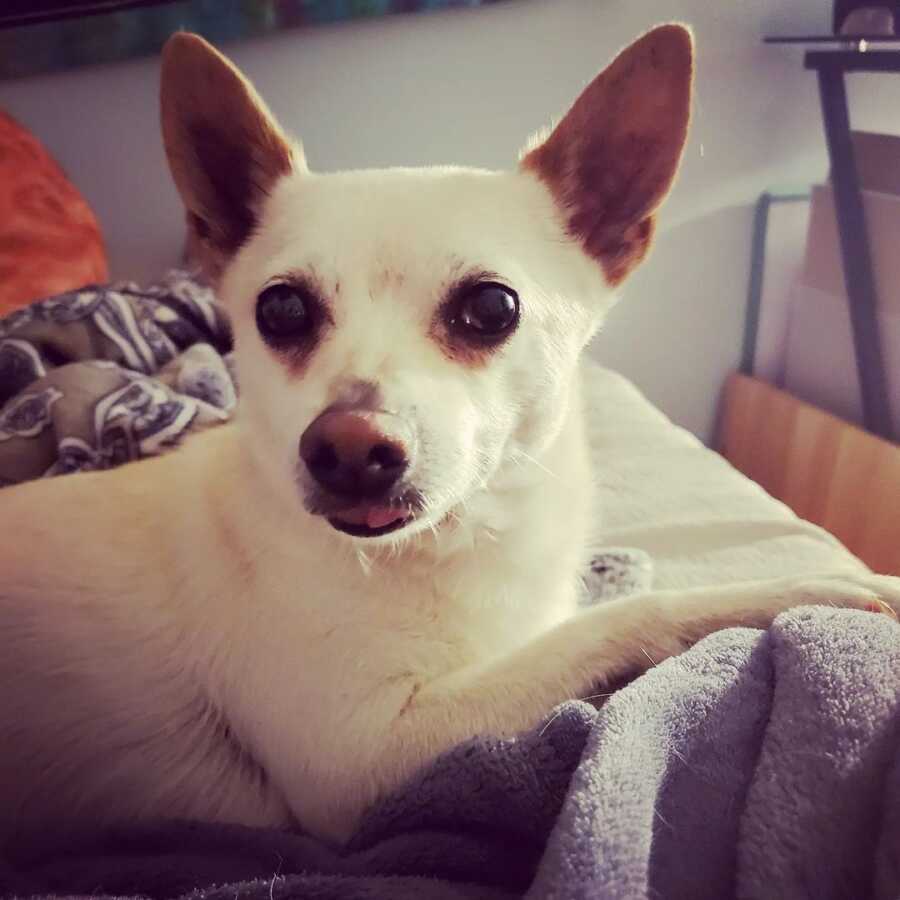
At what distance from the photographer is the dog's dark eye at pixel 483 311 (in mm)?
800

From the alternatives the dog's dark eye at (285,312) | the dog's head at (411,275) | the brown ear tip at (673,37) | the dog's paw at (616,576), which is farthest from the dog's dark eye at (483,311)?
the dog's paw at (616,576)

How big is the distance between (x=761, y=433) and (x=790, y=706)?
1.86 m

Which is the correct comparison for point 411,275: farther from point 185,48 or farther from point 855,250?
point 855,250

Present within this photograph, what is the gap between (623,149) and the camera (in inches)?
35.2

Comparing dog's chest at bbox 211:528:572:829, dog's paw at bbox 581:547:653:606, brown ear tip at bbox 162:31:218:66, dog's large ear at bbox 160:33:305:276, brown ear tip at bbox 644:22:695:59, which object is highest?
brown ear tip at bbox 644:22:695:59

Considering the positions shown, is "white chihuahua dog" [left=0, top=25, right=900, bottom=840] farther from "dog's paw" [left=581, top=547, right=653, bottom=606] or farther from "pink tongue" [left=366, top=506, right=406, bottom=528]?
"dog's paw" [left=581, top=547, right=653, bottom=606]

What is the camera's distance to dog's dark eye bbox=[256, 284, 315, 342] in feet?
2.67

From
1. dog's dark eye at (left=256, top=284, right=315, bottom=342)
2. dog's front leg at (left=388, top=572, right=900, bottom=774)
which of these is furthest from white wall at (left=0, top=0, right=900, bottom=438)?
dog's front leg at (left=388, top=572, right=900, bottom=774)

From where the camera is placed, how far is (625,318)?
7.77 ft

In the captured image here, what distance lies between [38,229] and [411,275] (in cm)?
131

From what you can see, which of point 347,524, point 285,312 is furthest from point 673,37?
point 347,524

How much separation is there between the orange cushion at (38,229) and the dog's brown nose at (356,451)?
1.25m

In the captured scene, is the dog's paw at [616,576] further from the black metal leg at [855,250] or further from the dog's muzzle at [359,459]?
the black metal leg at [855,250]

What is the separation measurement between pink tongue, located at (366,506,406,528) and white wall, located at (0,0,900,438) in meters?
1.65
